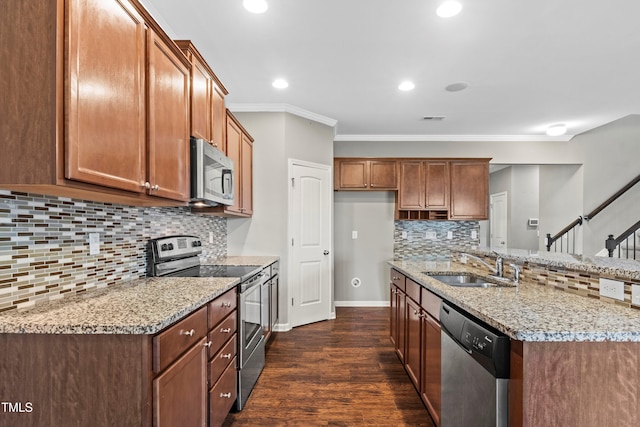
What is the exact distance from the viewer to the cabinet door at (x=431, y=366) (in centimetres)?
184

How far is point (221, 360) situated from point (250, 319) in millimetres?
565

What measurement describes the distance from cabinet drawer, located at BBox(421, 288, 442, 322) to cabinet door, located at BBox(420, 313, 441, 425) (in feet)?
0.13

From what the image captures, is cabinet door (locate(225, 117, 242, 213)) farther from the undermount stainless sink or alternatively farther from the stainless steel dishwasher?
the stainless steel dishwasher

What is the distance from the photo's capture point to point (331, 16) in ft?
7.06

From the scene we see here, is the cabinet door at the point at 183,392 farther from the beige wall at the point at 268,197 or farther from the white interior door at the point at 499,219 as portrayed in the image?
the white interior door at the point at 499,219

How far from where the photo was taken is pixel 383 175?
469 cm

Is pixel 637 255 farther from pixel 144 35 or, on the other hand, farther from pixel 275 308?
pixel 144 35

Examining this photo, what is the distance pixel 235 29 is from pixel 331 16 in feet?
2.33

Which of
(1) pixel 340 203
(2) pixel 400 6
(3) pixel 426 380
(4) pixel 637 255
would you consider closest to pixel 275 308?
(3) pixel 426 380

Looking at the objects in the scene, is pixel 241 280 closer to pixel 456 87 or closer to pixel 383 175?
pixel 456 87

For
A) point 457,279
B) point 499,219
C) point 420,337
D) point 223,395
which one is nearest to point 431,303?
point 420,337

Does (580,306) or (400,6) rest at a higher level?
(400,6)

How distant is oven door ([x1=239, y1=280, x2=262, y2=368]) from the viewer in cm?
217

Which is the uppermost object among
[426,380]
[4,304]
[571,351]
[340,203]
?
[340,203]
